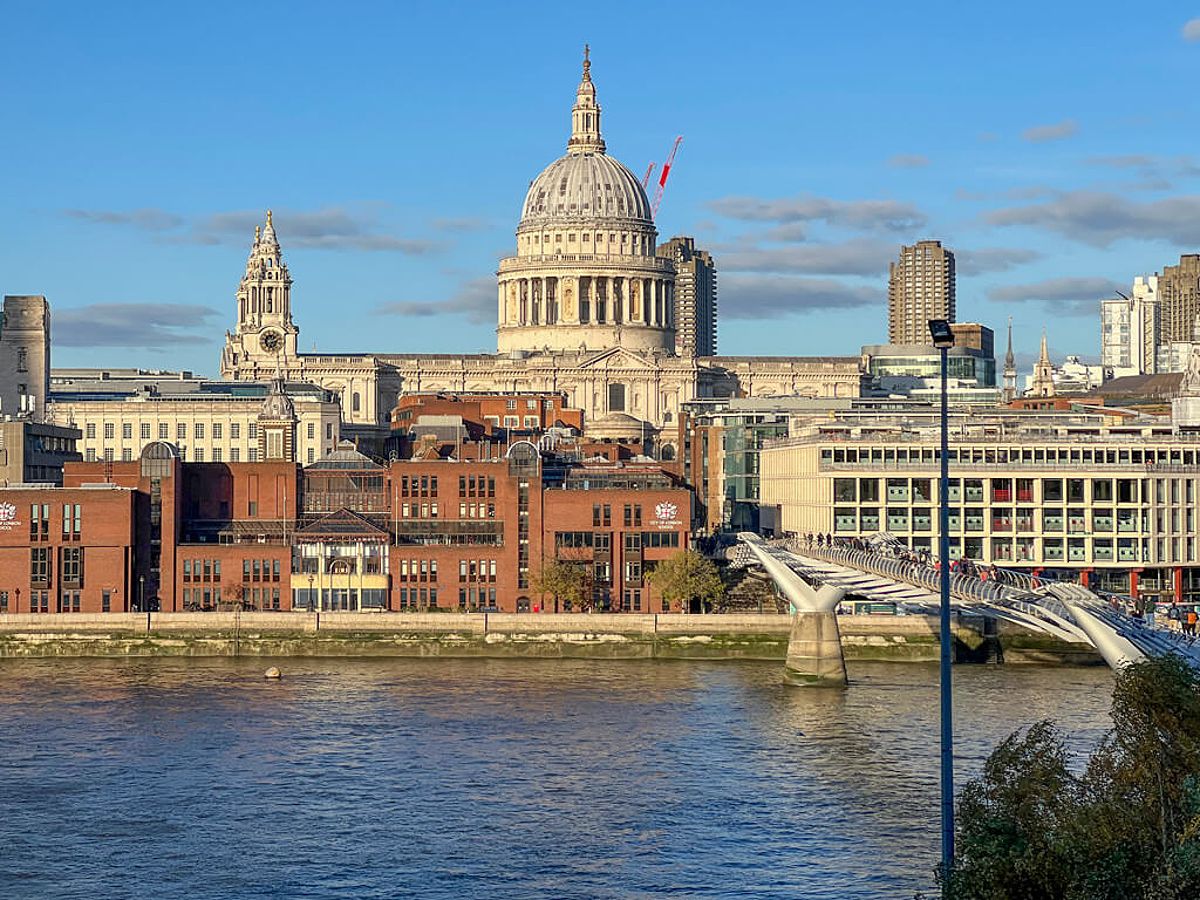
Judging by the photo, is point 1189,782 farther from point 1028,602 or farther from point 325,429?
point 325,429

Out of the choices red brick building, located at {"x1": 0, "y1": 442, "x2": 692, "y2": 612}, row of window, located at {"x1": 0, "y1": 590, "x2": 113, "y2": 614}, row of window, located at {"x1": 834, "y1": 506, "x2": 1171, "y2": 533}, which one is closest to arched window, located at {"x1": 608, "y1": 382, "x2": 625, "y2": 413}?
row of window, located at {"x1": 834, "y1": 506, "x2": 1171, "y2": 533}

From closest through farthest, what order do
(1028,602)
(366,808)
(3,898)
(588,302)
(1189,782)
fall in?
(1189,782) < (3,898) < (366,808) < (1028,602) < (588,302)

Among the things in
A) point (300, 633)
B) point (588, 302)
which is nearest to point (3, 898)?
point (300, 633)

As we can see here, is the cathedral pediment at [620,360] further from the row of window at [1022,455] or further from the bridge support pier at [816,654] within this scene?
the bridge support pier at [816,654]

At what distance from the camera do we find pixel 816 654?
70875 mm

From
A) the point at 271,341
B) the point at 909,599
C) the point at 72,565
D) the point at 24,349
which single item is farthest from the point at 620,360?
the point at 909,599

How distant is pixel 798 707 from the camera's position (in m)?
65.4

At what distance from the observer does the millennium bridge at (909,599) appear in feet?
158

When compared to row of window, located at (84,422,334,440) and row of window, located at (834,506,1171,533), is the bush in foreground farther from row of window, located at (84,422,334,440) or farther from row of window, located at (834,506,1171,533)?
row of window, located at (84,422,334,440)

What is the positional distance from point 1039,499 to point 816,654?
29.0m

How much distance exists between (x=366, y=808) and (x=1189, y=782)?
24.5m

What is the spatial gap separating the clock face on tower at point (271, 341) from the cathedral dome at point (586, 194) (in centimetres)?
3252

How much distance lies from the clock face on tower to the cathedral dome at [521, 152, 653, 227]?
107 ft

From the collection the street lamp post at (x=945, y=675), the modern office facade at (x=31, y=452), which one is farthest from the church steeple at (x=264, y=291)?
the street lamp post at (x=945, y=675)
